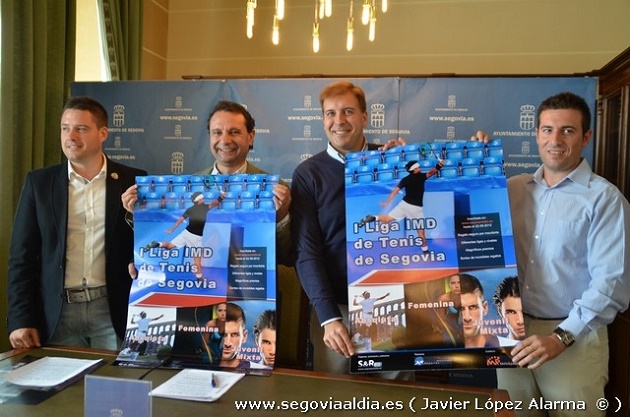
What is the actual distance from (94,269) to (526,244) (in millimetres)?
1752

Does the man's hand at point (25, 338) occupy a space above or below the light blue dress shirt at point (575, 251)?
below

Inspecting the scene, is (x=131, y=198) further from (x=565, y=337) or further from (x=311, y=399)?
(x=565, y=337)

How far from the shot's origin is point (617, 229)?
1.82 m

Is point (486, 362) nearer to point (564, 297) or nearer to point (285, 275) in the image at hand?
point (564, 297)

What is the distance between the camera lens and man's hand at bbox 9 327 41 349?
2094 mm

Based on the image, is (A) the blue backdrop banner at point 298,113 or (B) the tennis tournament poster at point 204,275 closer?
(B) the tennis tournament poster at point 204,275

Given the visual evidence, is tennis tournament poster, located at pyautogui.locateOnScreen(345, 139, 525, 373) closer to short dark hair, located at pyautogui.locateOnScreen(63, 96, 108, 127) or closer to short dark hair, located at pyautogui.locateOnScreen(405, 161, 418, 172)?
short dark hair, located at pyautogui.locateOnScreen(405, 161, 418, 172)

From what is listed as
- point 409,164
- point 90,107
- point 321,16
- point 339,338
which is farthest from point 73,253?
point 321,16

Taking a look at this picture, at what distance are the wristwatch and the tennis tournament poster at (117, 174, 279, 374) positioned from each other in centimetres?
98

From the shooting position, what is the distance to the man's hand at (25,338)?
209cm

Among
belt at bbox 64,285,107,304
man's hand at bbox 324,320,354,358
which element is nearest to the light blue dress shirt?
man's hand at bbox 324,320,354,358

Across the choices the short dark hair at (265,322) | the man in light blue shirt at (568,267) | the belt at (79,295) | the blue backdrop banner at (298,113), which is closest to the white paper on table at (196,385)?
the short dark hair at (265,322)

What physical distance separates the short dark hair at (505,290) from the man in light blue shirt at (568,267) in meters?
0.17

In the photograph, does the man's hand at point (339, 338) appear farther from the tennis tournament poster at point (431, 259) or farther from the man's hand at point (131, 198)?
the man's hand at point (131, 198)
